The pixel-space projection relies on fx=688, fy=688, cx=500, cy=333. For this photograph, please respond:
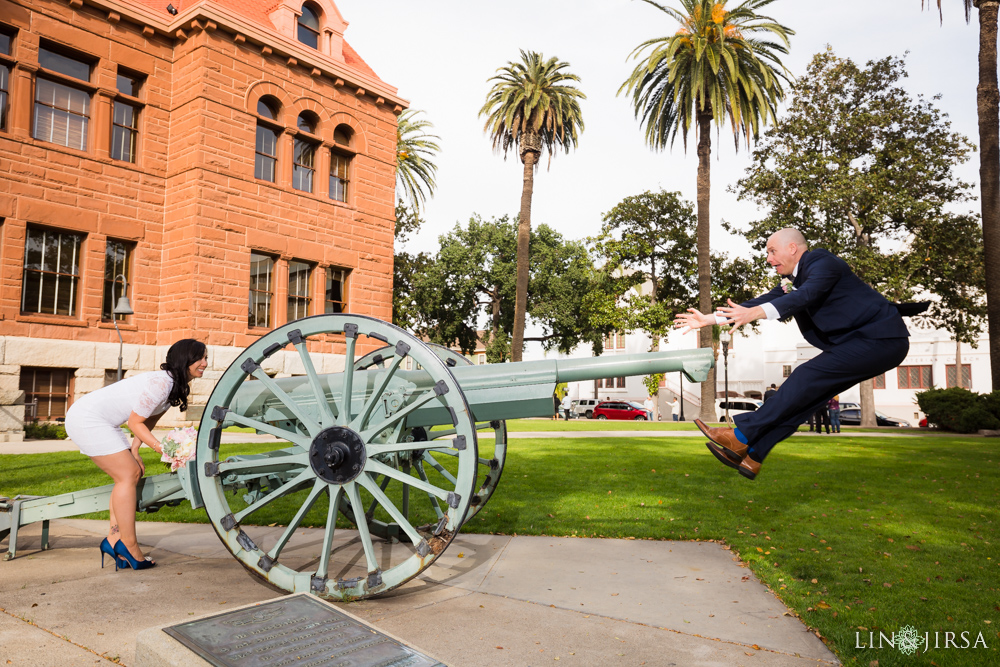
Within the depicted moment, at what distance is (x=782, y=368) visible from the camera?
169 ft

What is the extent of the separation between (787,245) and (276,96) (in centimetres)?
1796

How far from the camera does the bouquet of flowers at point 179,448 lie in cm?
478

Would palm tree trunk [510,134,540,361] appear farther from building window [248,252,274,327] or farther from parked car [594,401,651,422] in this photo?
building window [248,252,274,327]

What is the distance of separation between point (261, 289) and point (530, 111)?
1889cm

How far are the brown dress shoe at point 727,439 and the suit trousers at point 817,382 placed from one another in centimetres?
5

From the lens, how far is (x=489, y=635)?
3771 mm

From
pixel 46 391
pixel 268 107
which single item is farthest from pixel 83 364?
pixel 268 107

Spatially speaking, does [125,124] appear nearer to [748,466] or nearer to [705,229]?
[748,466]

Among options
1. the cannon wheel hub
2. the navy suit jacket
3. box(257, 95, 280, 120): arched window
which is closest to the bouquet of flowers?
the cannon wheel hub

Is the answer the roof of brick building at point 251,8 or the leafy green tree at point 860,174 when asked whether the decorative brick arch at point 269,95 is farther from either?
the leafy green tree at point 860,174

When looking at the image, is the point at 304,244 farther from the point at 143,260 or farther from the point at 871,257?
the point at 871,257

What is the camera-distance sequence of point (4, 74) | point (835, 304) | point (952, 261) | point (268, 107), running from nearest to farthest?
point (835, 304), point (4, 74), point (268, 107), point (952, 261)

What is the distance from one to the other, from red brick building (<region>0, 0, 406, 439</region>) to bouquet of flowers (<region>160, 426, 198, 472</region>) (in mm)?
12566

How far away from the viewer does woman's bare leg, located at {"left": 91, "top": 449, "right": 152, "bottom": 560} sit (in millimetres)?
4926
